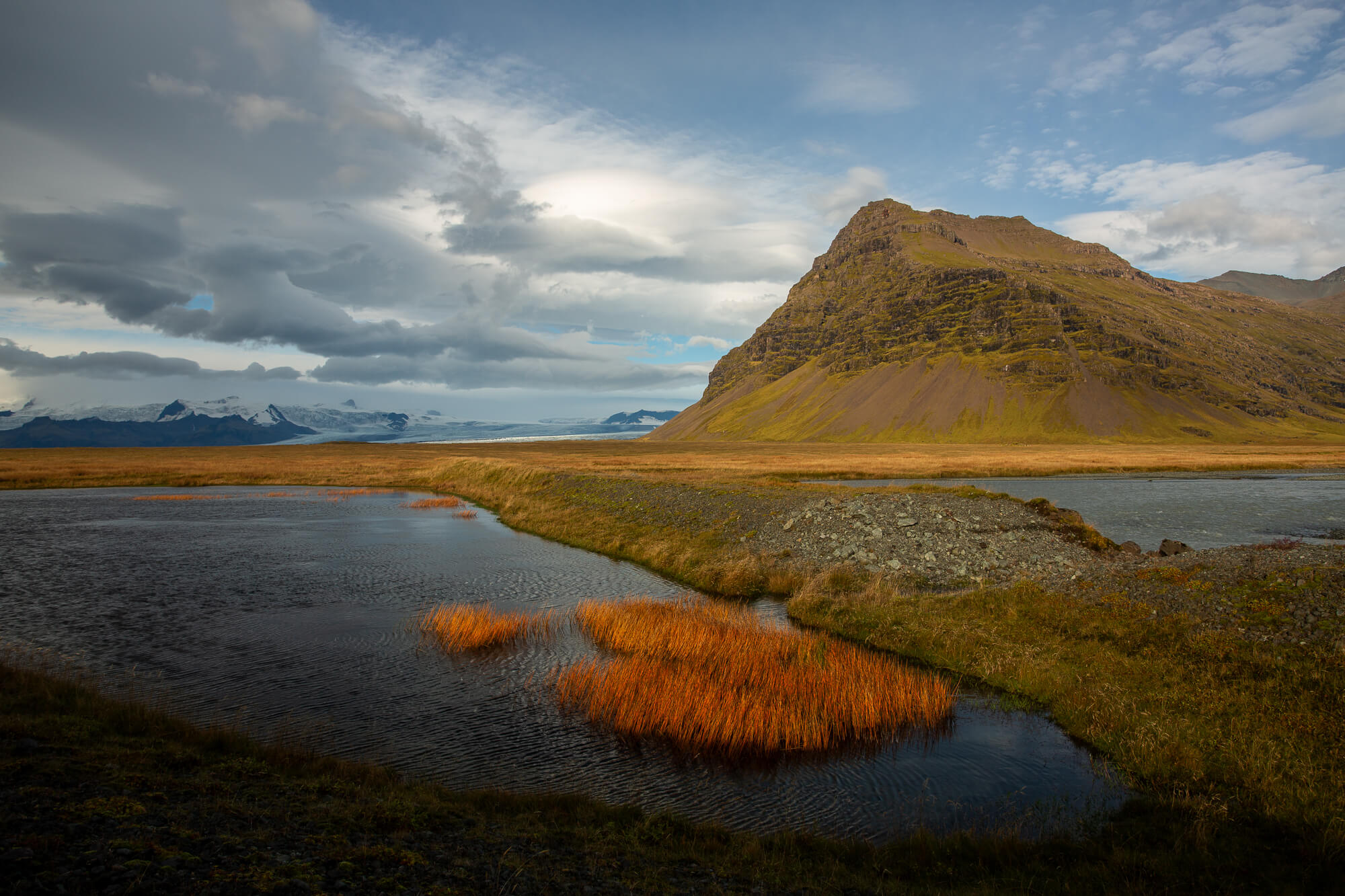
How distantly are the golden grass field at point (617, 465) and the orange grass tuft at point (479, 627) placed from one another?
138 ft

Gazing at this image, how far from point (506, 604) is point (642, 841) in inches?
756

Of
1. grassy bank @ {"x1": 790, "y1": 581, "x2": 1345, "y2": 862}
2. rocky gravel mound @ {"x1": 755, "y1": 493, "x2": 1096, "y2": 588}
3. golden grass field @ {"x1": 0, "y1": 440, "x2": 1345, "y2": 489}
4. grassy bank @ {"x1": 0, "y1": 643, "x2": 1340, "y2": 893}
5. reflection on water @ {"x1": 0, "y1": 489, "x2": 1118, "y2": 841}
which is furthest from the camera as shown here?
golden grass field @ {"x1": 0, "y1": 440, "x2": 1345, "y2": 489}

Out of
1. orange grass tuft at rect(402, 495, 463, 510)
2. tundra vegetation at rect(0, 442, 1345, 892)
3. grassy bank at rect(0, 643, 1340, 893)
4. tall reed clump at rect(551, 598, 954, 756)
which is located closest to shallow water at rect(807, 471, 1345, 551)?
tundra vegetation at rect(0, 442, 1345, 892)

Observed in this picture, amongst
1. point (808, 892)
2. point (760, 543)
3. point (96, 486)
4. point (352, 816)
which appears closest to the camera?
point (808, 892)

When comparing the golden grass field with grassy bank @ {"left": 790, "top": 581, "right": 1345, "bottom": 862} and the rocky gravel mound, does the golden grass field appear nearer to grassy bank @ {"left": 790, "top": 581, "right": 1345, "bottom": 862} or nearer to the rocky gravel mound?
the rocky gravel mound

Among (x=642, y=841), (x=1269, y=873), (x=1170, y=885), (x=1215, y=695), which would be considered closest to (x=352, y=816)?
(x=642, y=841)

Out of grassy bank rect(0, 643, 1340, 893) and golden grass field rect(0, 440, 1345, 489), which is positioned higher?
golden grass field rect(0, 440, 1345, 489)

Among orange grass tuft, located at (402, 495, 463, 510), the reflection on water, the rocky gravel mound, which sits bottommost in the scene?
the reflection on water

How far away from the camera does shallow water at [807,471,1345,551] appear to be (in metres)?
45.2

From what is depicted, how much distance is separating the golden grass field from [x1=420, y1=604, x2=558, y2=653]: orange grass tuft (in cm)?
4203

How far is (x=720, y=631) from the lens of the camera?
2264cm

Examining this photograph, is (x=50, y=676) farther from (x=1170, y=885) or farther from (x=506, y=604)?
(x=1170, y=885)

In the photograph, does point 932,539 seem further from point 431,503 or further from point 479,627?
point 431,503

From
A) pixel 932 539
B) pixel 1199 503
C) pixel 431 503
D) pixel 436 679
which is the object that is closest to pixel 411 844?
pixel 436 679
